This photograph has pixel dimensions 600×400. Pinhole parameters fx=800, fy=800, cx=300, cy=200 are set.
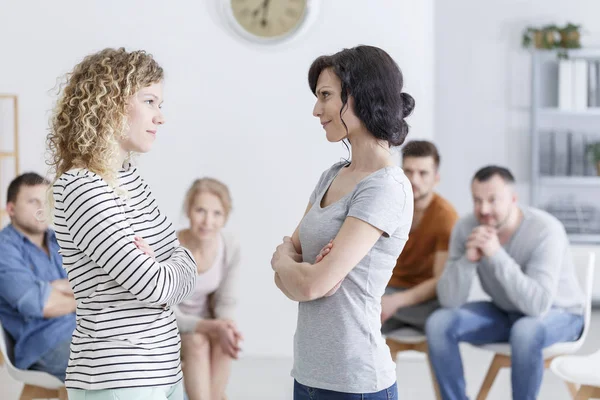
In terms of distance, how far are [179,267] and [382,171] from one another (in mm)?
461

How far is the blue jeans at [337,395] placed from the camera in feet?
5.15

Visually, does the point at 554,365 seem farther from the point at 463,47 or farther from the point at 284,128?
the point at 463,47

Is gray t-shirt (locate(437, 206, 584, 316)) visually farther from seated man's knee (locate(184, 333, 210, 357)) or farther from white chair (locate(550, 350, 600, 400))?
seated man's knee (locate(184, 333, 210, 357))

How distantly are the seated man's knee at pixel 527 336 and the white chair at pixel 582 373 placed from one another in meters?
0.16

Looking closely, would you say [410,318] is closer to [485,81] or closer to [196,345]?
[196,345]

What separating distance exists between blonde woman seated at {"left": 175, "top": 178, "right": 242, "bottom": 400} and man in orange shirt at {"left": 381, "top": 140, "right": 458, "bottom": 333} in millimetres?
708

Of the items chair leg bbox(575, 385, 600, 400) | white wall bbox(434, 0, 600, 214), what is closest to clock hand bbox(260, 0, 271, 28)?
white wall bbox(434, 0, 600, 214)

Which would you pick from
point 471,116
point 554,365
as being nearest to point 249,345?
point 554,365

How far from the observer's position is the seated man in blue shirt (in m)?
2.78

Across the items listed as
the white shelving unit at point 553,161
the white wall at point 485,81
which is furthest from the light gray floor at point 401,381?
the white wall at point 485,81

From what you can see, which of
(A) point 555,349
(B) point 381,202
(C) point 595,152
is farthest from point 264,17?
(B) point 381,202

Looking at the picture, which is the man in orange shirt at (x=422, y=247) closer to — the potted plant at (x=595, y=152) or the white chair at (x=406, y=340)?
the white chair at (x=406, y=340)

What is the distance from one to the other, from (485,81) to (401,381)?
104 inches

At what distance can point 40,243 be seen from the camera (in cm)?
305
